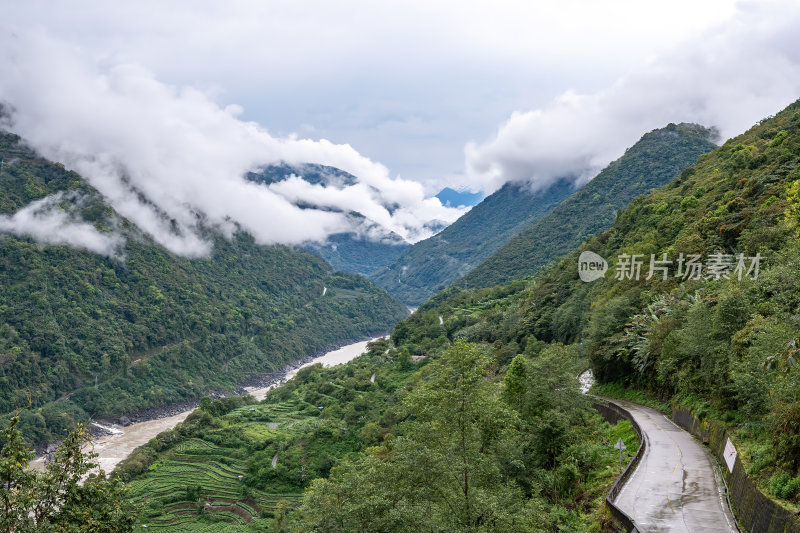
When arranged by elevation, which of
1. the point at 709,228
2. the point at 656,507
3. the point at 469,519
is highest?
the point at 709,228

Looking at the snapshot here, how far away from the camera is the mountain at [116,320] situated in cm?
8994

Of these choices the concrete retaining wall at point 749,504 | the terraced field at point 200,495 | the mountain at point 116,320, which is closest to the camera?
the concrete retaining wall at point 749,504

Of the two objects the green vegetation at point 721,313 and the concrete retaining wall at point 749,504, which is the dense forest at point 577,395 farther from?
the concrete retaining wall at point 749,504

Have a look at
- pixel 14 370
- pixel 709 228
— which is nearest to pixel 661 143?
pixel 709 228

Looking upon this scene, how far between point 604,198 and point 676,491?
377ft

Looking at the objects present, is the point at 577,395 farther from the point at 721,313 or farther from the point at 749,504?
the point at 749,504

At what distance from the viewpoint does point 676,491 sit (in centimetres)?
1551

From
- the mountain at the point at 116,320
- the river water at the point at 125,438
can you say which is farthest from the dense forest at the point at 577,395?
the mountain at the point at 116,320

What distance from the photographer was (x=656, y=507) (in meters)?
14.3

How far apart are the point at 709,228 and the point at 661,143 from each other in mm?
102005

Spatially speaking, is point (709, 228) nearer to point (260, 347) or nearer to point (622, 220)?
point (622, 220)
